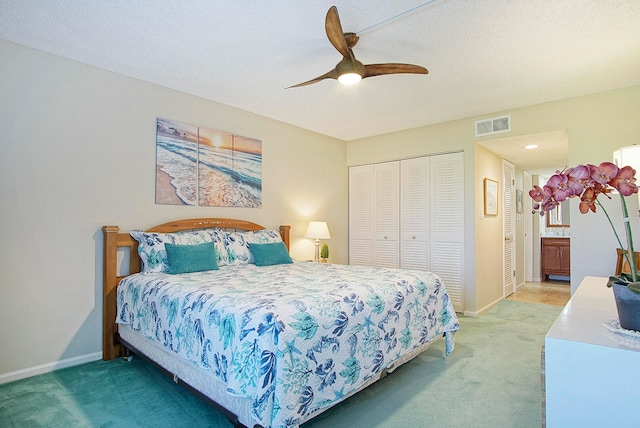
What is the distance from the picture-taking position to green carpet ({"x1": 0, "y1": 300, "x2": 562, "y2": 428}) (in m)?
1.99

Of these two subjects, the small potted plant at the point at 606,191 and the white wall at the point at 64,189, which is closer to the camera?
the small potted plant at the point at 606,191

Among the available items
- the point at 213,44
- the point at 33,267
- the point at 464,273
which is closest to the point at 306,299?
the point at 213,44

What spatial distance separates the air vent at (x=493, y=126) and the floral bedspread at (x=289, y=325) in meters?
2.26

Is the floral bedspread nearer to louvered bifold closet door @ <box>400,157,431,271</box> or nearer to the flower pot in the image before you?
the flower pot

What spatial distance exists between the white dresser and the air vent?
352 centimetres

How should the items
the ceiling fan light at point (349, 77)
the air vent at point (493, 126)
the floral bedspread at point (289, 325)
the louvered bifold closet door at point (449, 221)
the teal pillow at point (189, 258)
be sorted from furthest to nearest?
the louvered bifold closet door at point (449, 221), the air vent at point (493, 126), the teal pillow at point (189, 258), the ceiling fan light at point (349, 77), the floral bedspread at point (289, 325)

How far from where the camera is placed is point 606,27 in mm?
2363

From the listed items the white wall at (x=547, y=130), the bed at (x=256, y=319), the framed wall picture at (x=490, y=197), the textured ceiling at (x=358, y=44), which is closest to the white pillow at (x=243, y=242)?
the bed at (x=256, y=319)

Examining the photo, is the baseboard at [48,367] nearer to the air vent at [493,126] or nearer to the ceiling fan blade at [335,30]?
the ceiling fan blade at [335,30]

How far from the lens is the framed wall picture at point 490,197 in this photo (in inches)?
180

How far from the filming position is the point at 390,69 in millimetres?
2473

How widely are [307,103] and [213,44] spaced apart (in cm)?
144

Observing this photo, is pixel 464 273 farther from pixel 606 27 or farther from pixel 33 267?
pixel 33 267

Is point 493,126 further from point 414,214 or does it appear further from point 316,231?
point 316,231
